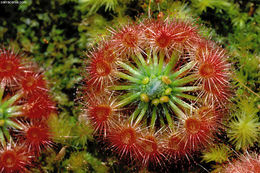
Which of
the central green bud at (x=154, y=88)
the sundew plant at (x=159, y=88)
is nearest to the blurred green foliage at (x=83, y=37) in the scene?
the sundew plant at (x=159, y=88)

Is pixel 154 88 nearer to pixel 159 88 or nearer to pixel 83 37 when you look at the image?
pixel 159 88

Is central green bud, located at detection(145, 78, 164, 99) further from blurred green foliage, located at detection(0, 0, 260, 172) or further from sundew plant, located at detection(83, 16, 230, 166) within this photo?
blurred green foliage, located at detection(0, 0, 260, 172)

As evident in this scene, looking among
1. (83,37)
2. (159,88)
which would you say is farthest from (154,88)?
(83,37)

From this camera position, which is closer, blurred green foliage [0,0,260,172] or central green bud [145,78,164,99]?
central green bud [145,78,164,99]

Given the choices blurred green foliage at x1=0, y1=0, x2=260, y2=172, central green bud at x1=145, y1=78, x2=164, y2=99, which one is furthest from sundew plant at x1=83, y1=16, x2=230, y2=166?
blurred green foliage at x1=0, y1=0, x2=260, y2=172

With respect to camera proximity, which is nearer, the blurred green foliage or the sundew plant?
the sundew plant

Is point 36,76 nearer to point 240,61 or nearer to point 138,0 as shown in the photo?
point 138,0

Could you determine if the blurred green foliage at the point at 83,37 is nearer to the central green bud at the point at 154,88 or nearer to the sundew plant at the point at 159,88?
the sundew plant at the point at 159,88

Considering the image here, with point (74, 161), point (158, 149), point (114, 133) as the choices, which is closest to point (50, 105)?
point (74, 161)
